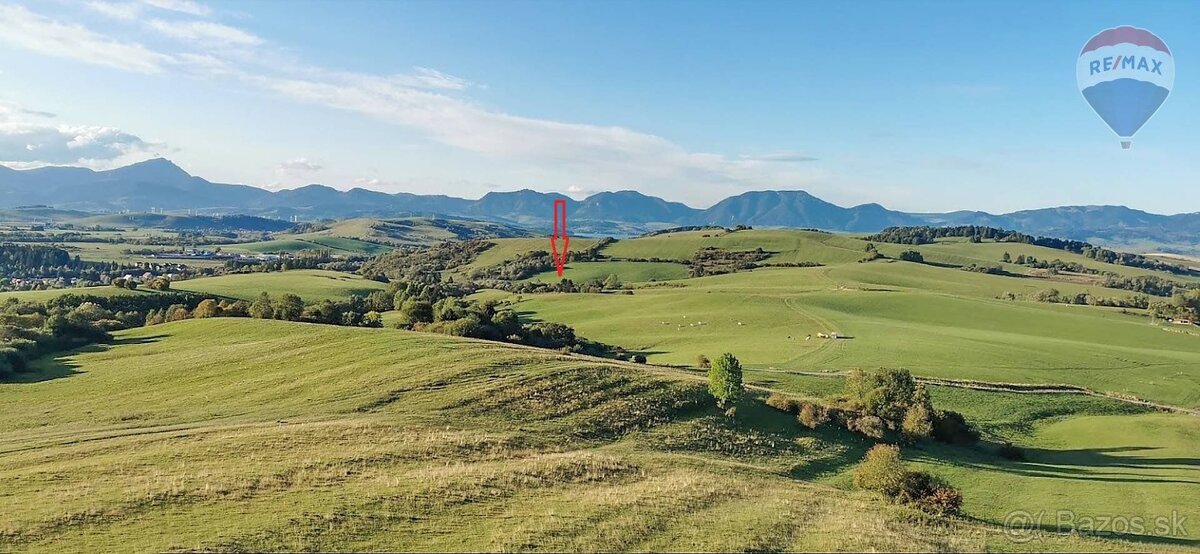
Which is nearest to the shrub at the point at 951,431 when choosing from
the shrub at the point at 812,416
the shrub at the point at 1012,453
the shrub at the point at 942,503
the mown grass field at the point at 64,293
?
the shrub at the point at 1012,453

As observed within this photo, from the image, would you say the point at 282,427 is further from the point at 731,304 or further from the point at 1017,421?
the point at 731,304

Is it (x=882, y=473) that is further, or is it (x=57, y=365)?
(x=57, y=365)

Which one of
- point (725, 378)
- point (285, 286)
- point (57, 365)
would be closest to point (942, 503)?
point (725, 378)

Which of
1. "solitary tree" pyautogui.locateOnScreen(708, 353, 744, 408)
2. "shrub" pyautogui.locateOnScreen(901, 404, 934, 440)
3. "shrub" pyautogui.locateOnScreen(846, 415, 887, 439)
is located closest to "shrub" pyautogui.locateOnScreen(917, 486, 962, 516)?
"shrub" pyautogui.locateOnScreen(846, 415, 887, 439)

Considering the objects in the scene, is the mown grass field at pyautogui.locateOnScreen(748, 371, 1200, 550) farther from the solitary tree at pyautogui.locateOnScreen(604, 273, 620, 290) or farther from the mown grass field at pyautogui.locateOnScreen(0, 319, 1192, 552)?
the solitary tree at pyautogui.locateOnScreen(604, 273, 620, 290)

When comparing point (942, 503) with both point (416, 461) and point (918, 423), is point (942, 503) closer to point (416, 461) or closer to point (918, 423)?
point (918, 423)

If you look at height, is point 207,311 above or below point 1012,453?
above

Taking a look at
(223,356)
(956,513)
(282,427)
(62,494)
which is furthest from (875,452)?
(223,356)
